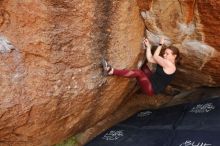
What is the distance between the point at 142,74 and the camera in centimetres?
497

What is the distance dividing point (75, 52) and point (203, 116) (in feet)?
6.17

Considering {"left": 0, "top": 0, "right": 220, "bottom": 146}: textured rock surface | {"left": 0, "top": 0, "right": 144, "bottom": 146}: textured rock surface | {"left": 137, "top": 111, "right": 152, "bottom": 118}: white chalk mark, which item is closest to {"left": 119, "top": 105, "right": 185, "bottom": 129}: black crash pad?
{"left": 137, "top": 111, "right": 152, "bottom": 118}: white chalk mark

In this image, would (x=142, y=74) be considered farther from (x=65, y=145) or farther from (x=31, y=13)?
(x=31, y=13)

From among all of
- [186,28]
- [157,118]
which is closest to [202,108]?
[157,118]

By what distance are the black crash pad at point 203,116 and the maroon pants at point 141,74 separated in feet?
2.03

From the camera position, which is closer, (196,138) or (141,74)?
(196,138)

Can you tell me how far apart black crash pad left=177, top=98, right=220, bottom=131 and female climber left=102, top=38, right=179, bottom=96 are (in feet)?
1.88

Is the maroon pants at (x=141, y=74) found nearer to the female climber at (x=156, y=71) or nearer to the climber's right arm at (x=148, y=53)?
the female climber at (x=156, y=71)

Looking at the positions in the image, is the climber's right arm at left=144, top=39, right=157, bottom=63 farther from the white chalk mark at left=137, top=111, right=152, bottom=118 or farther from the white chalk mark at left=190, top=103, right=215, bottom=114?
the white chalk mark at left=137, top=111, right=152, bottom=118

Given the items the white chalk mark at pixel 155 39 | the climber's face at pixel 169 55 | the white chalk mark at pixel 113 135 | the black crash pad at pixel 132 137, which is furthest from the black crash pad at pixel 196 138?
the white chalk mark at pixel 155 39

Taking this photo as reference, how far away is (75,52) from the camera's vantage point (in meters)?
4.42

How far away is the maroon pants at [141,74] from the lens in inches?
188

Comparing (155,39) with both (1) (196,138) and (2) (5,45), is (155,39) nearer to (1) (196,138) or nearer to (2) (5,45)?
(1) (196,138)

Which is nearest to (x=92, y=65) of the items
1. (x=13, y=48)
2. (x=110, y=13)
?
(x=110, y=13)
